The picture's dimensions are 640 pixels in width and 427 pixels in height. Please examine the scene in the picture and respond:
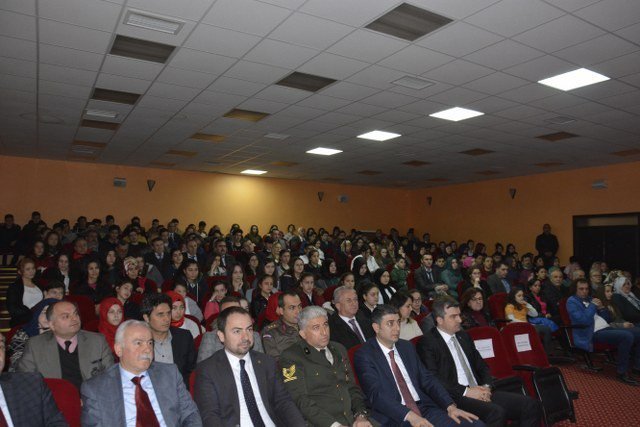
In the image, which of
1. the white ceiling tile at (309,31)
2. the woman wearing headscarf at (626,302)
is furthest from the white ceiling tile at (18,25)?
A: the woman wearing headscarf at (626,302)

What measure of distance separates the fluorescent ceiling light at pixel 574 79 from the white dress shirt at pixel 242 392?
15.9 feet

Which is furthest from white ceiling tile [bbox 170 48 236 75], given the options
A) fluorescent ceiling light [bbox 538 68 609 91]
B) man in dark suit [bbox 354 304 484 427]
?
fluorescent ceiling light [bbox 538 68 609 91]

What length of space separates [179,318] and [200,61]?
2675 millimetres

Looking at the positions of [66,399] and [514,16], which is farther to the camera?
[514,16]

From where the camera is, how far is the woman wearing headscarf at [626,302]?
6.25 metres

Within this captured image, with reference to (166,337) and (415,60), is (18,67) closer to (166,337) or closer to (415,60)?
(166,337)

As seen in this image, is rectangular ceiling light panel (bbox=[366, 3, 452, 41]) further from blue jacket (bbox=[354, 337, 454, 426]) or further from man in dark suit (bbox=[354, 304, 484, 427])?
blue jacket (bbox=[354, 337, 454, 426])

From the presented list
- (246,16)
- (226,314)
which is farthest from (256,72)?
(226,314)

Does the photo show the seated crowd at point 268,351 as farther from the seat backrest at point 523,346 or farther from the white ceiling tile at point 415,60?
the white ceiling tile at point 415,60

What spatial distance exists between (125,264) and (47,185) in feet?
22.8

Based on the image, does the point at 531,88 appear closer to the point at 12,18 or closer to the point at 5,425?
the point at 12,18

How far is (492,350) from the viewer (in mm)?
3824

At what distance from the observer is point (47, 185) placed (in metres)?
11.2

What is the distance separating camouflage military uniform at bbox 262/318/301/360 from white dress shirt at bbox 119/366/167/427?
1.25 m
